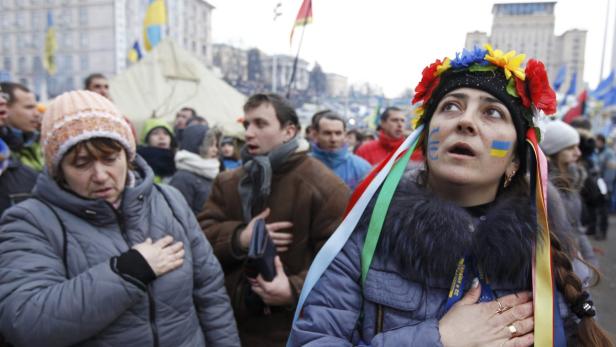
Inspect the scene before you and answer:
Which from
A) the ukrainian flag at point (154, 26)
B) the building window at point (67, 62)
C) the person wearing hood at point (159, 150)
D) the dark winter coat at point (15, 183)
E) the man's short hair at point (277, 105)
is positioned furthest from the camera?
the building window at point (67, 62)

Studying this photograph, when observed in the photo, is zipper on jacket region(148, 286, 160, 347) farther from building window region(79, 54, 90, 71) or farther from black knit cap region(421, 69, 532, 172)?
building window region(79, 54, 90, 71)

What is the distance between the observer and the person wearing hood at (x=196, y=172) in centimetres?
389

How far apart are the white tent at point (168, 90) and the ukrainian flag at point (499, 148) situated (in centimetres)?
843

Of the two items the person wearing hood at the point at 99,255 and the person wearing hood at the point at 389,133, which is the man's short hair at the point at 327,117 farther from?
the person wearing hood at the point at 99,255

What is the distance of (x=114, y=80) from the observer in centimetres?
970

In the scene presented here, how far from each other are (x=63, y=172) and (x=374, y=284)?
1.37m

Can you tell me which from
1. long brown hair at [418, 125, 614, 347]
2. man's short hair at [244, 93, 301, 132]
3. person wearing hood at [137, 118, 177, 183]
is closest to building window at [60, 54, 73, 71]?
person wearing hood at [137, 118, 177, 183]

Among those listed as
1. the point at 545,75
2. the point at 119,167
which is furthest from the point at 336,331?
the point at 119,167

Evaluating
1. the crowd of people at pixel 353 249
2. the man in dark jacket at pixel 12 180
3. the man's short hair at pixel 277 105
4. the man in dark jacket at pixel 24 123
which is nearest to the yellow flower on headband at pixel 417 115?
the crowd of people at pixel 353 249

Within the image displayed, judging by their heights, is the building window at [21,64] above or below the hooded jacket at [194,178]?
above

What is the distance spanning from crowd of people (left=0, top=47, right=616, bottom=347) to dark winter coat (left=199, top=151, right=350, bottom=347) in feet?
0.07

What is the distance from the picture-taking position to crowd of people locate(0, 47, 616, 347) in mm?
1227

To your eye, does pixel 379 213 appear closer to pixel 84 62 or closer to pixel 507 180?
pixel 507 180

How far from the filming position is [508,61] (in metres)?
1.38
